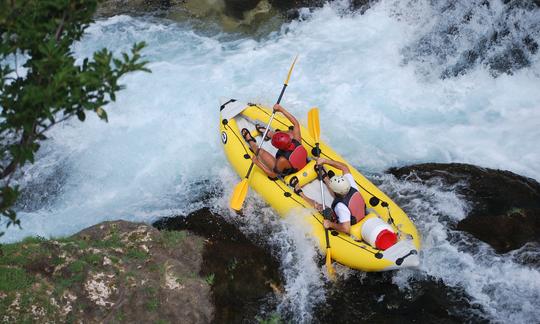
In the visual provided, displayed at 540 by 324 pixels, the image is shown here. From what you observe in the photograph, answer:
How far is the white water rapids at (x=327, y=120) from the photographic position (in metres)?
6.81

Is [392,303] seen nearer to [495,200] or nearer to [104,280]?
[495,200]

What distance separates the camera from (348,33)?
447 inches

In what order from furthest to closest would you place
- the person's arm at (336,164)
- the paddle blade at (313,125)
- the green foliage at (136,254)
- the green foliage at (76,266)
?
the paddle blade at (313,125) → the person's arm at (336,164) → the green foliage at (136,254) → the green foliage at (76,266)

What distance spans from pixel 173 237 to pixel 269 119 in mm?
2702

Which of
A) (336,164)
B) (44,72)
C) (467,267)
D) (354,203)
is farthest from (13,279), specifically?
(467,267)

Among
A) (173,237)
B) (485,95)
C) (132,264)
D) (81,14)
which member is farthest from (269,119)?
(81,14)

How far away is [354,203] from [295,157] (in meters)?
1.15

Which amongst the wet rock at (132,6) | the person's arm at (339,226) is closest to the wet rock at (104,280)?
the person's arm at (339,226)

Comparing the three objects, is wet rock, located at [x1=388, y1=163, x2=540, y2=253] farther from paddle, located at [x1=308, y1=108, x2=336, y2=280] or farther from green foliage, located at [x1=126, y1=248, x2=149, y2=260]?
green foliage, located at [x1=126, y1=248, x2=149, y2=260]

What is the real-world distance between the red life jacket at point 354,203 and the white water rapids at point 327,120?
742mm

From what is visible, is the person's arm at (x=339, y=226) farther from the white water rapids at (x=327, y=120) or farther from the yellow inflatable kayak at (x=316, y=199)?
the white water rapids at (x=327, y=120)

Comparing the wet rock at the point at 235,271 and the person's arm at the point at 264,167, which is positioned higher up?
the person's arm at the point at 264,167

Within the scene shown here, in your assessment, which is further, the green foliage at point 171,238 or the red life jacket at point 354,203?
the red life jacket at point 354,203

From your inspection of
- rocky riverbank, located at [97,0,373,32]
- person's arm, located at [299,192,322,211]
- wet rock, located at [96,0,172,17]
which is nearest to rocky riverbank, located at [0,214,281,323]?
person's arm, located at [299,192,322,211]
